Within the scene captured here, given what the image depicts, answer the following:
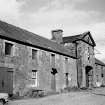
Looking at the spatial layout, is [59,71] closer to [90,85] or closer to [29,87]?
[29,87]

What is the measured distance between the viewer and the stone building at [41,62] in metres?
18.0

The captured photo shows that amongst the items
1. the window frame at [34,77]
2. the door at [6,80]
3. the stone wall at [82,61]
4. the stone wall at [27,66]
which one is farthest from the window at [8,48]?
the stone wall at [82,61]

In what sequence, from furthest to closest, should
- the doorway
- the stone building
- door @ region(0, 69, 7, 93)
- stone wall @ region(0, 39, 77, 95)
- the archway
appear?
the archway
the doorway
stone wall @ region(0, 39, 77, 95)
the stone building
door @ region(0, 69, 7, 93)

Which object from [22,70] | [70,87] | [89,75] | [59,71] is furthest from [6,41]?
[89,75]

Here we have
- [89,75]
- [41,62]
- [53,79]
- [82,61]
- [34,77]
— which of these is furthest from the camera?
[89,75]

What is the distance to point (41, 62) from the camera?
23.4m

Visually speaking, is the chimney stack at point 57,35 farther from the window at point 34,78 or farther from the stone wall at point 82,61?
the window at point 34,78

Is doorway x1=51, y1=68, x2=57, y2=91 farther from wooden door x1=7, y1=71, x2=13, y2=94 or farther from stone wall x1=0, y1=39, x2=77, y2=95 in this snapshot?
wooden door x1=7, y1=71, x2=13, y2=94

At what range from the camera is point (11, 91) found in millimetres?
17812

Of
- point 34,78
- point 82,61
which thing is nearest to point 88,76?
point 82,61

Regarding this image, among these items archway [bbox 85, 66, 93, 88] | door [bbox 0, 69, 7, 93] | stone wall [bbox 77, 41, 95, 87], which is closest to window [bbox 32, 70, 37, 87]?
door [bbox 0, 69, 7, 93]

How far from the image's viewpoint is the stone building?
710 inches

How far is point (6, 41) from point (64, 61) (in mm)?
13171

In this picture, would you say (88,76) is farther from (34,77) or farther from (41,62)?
(34,77)
